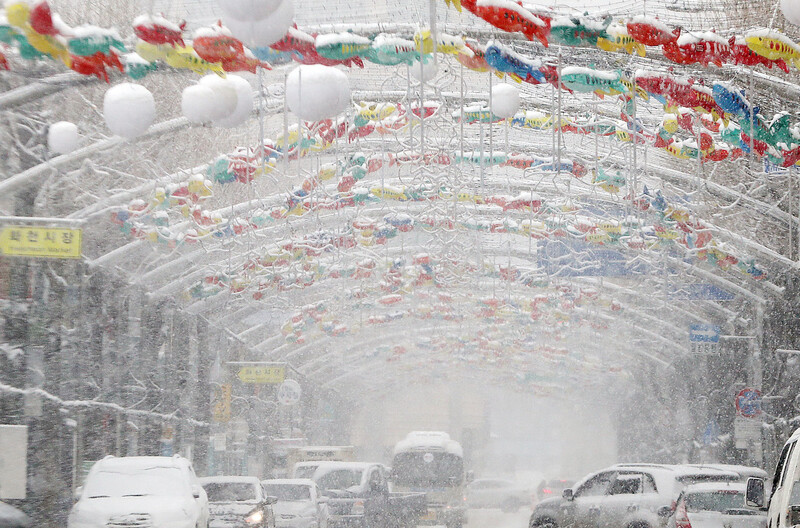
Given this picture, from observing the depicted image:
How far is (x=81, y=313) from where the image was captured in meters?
22.9

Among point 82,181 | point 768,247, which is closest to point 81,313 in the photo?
point 82,181

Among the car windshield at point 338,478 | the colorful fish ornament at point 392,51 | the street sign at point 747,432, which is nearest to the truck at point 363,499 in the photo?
the car windshield at point 338,478

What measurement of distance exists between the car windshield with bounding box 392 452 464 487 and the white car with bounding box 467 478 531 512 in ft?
35.7

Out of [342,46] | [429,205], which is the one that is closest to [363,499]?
[429,205]

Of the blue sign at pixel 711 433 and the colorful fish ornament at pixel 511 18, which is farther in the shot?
the blue sign at pixel 711 433

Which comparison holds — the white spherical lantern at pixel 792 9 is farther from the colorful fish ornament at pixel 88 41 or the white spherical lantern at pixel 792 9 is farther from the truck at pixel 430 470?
the truck at pixel 430 470

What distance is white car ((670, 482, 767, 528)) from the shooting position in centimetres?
1434

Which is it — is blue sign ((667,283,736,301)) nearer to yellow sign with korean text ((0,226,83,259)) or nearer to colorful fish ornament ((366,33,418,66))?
yellow sign with korean text ((0,226,83,259))

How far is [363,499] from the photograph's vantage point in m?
23.4

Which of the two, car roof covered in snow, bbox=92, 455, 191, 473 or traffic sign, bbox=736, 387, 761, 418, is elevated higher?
traffic sign, bbox=736, 387, 761, 418

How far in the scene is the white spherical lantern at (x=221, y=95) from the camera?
34.6ft

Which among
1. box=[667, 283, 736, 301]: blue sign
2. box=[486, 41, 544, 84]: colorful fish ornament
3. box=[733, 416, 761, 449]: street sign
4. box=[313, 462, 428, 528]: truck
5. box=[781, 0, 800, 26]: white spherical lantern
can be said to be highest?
box=[486, 41, 544, 84]: colorful fish ornament

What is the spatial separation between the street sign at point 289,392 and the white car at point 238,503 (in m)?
14.1

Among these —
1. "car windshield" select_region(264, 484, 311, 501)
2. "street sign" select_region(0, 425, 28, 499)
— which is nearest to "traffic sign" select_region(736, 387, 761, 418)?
"car windshield" select_region(264, 484, 311, 501)
